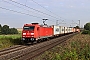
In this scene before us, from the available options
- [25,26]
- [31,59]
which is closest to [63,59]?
[31,59]

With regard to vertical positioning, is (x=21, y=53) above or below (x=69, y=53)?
below

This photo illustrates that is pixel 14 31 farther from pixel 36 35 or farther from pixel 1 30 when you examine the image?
pixel 36 35

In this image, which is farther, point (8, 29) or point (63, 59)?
point (8, 29)

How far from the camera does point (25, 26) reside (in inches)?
1060

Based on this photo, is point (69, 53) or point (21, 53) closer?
point (69, 53)

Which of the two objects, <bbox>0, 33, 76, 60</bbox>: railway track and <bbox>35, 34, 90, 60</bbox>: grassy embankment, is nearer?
<bbox>35, 34, 90, 60</bbox>: grassy embankment

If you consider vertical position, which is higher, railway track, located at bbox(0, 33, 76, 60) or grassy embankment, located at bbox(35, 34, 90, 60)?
grassy embankment, located at bbox(35, 34, 90, 60)

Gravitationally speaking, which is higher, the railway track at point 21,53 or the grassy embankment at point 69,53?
the grassy embankment at point 69,53

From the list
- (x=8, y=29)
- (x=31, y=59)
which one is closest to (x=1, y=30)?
(x=8, y=29)

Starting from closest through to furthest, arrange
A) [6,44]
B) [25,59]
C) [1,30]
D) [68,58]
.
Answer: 1. [68,58]
2. [25,59]
3. [6,44]
4. [1,30]

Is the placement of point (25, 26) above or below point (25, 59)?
above

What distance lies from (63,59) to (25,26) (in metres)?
16.3

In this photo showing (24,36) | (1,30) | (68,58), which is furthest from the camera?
(1,30)

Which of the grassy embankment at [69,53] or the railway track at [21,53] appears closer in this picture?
the grassy embankment at [69,53]
